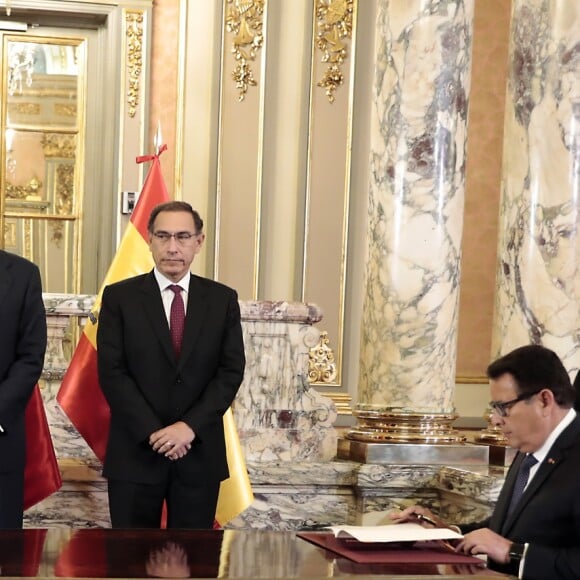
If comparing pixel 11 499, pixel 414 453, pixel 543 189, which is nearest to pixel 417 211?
pixel 543 189

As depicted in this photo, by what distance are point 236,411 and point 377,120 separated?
1540 mm

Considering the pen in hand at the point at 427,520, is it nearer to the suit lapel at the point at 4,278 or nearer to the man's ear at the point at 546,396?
the man's ear at the point at 546,396

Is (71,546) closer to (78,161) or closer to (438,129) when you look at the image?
(438,129)

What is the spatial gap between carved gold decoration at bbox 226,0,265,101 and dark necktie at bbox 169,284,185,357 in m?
4.15

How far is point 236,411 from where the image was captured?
18.2ft

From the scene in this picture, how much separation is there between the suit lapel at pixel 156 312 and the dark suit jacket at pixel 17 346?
1.29 ft

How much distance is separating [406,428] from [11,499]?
7.33 feet

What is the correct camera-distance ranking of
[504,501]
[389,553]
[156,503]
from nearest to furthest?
[389,553] → [504,501] → [156,503]

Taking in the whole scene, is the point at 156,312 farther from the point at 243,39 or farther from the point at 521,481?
the point at 243,39

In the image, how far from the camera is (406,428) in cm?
563

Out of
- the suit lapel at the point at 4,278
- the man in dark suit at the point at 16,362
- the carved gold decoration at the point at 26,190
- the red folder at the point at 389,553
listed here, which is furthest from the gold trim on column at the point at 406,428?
the carved gold decoration at the point at 26,190

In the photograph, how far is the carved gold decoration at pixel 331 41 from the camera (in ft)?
27.5

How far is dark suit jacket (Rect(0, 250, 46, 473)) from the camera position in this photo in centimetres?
392

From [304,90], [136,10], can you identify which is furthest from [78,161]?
[304,90]
